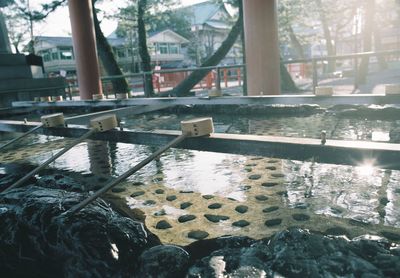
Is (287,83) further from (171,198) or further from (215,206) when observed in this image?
(215,206)

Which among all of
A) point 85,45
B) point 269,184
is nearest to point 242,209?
point 269,184

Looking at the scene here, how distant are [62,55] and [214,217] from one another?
46.3 meters

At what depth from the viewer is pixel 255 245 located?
194cm

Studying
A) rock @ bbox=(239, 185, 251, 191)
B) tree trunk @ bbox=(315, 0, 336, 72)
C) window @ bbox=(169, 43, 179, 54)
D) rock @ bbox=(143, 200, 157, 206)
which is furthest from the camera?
window @ bbox=(169, 43, 179, 54)

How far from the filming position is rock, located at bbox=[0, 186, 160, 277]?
185 cm

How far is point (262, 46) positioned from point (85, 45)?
5311 millimetres

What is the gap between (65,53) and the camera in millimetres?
44406

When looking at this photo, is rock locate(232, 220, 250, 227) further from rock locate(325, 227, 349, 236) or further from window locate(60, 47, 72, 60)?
window locate(60, 47, 72, 60)

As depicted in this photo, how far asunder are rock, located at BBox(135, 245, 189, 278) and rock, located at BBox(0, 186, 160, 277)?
71 mm

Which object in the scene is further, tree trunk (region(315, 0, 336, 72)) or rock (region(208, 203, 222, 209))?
tree trunk (region(315, 0, 336, 72))

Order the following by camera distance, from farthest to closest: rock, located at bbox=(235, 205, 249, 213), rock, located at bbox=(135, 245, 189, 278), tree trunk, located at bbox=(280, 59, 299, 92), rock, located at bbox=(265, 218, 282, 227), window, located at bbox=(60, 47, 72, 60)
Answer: window, located at bbox=(60, 47, 72, 60)
tree trunk, located at bbox=(280, 59, 299, 92)
rock, located at bbox=(235, 205, 249, 213)
rock, located at bbox=(265, 218, 282, 227)
rock, located at bbox=(135, 245, 189, 278)

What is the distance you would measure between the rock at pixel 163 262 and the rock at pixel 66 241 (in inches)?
2.8

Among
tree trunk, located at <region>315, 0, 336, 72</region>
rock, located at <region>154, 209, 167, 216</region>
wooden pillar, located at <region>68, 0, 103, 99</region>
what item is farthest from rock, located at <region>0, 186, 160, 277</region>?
tree trunk, located at <region>315, 0, 336, 72</region>

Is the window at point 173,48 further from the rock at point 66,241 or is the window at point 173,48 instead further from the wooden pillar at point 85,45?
the rock at point 66,241
